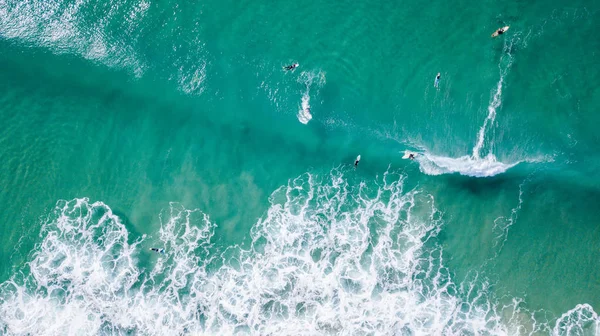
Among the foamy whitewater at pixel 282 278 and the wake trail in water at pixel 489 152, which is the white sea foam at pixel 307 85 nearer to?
the foamy whitewater at pixel 282 278

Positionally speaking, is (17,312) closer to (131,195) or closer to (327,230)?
(131,195)

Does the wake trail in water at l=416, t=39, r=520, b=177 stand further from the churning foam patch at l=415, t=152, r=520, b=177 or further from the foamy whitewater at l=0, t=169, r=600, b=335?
the foamy whitewater at l=0, t=169, r=600, b=335

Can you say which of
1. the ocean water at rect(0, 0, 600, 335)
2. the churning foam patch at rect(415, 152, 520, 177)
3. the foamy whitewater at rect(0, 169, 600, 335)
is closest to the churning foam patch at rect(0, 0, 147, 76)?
the ocean water at rect(0, 0, 600, 335)

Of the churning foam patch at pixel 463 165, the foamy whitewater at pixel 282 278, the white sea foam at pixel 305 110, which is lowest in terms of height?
the foamy whitewater at pixel 282 278

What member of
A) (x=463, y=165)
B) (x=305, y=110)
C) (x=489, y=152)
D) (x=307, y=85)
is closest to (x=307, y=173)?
(x=305, y=110)

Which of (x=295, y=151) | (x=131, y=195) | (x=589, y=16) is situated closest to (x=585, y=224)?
(x=589, y=16)

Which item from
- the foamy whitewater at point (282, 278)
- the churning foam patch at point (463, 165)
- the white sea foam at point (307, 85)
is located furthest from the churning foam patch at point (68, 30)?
the churning foam patch at point (463, 165)
